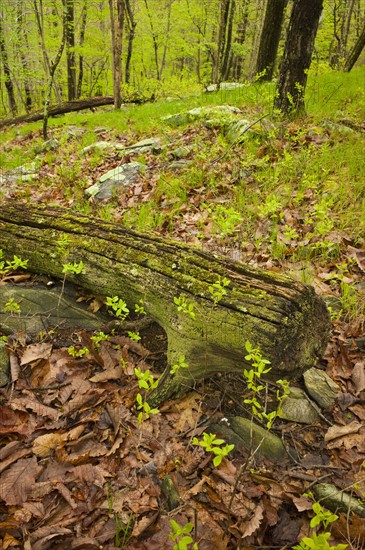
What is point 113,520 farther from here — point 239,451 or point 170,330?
point 170,330

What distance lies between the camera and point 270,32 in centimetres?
902

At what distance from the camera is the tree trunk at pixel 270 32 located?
28.3 feet

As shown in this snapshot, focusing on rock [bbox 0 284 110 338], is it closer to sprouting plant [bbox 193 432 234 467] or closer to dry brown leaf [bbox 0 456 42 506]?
dry brown leaf [bbox 0 456 42 506]

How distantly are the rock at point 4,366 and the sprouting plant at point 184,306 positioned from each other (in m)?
1.40

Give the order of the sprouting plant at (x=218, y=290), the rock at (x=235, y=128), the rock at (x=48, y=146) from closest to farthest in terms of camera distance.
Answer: the sprouting plant at (x=218, y=290)
the rock at (x=235, y=128)
the rock at (x=48, y=146)

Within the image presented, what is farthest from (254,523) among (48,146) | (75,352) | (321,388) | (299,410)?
(48,146)

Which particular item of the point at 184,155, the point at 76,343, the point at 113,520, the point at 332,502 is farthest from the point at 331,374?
the point at 184,155

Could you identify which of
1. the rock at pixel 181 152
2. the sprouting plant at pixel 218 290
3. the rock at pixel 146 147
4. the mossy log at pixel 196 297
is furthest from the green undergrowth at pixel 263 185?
the sprouting plant at pixel 218 290

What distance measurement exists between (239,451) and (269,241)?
263 cm

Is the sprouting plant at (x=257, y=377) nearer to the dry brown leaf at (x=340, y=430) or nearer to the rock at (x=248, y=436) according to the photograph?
the rock at (x=248, y=436)

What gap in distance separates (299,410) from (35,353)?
2086mm

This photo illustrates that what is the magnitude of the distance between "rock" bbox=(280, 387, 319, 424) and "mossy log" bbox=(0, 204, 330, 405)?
0.38 metres

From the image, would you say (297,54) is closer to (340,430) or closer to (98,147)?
(98,147)

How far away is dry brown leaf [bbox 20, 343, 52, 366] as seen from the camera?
2676mm
